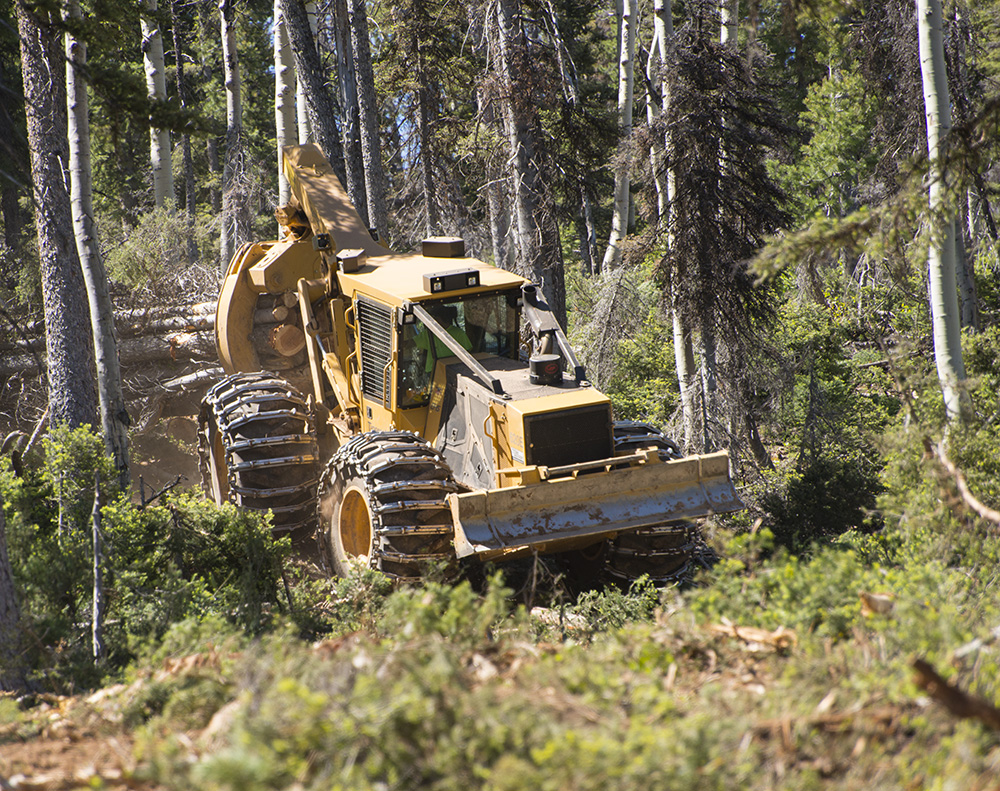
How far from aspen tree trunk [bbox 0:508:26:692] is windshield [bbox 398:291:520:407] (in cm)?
370

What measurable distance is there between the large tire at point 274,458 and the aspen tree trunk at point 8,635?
102 inches

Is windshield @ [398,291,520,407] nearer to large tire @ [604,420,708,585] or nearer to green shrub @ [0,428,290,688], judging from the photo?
large tire @ [604,420,708,585]

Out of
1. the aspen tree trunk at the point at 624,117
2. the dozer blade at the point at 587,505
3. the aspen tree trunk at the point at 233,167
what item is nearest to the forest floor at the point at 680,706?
the dozer blade at the point at 587,505

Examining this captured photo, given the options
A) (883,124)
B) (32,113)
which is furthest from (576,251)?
(32,113)

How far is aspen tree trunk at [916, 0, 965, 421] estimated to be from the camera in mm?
7824

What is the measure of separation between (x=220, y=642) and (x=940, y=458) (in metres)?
5.12

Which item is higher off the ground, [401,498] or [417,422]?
[417,422]

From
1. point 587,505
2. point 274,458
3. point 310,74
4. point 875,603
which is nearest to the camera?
point 875,603

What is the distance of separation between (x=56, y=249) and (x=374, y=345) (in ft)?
11.4

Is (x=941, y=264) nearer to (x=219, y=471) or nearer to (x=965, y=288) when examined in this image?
(x=965, y=288)

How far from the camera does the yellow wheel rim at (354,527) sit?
792 centimetres

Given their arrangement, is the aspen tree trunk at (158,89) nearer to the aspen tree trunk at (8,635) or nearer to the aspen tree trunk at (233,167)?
the aspen tree trunk at (233,167)

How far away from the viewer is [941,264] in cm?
794

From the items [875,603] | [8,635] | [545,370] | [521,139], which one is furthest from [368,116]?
[875,603]
